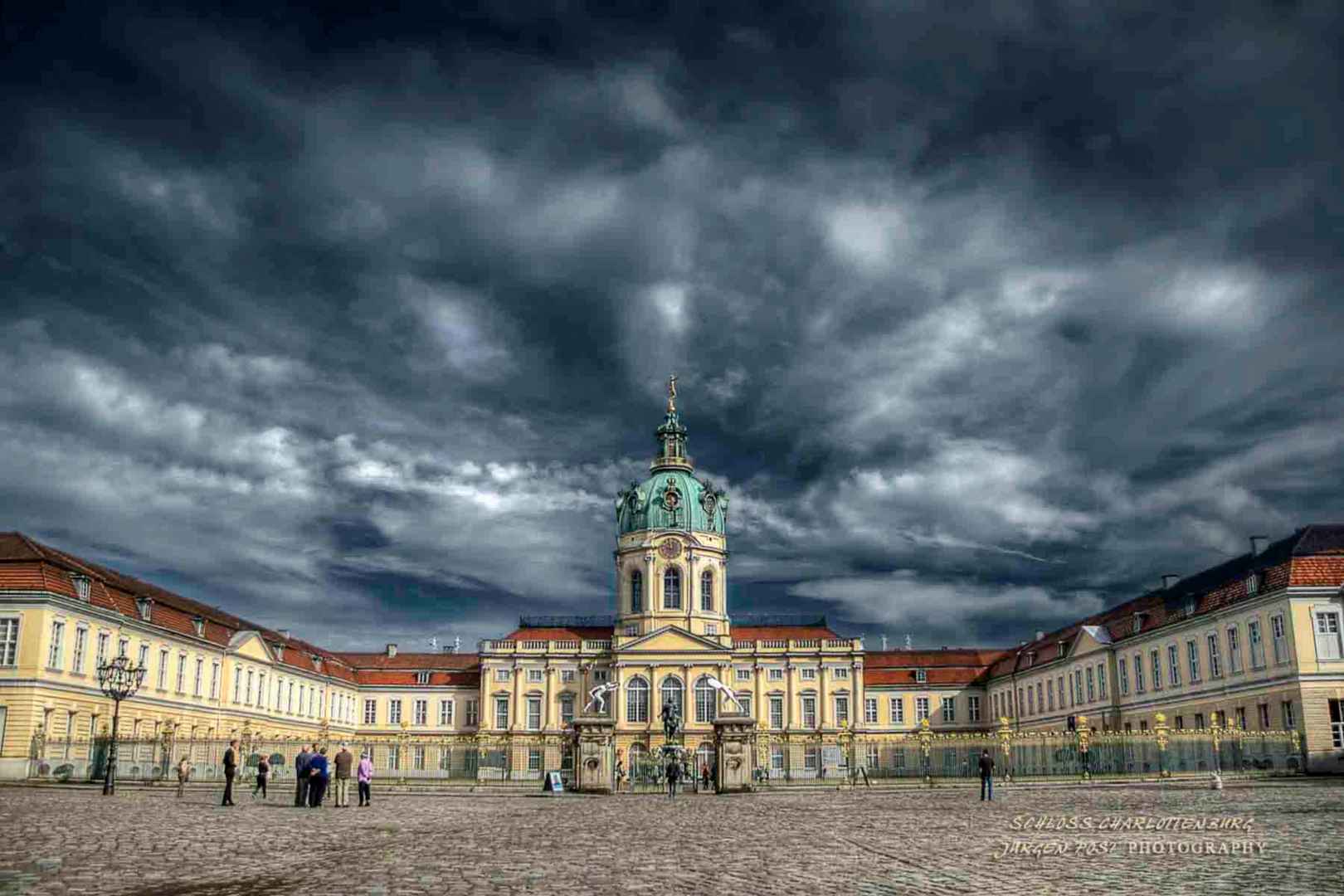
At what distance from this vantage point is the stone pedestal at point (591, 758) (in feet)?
139

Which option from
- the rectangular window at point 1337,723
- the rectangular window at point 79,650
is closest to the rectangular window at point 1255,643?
the rectangular window at point 1337,723

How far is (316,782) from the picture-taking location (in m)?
30.5

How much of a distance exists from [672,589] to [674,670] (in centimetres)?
678

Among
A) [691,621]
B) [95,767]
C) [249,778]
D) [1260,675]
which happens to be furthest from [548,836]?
[691,621]

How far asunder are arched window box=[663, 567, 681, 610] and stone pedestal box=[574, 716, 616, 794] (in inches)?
1879

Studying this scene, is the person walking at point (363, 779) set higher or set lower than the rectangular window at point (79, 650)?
lower

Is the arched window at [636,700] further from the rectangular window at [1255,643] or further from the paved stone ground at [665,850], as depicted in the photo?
the paved stone ground at [665,850]

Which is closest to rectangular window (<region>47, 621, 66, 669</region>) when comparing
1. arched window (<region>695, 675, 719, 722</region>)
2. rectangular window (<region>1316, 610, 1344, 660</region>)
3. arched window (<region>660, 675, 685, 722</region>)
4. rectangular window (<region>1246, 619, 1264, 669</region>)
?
arched window (<region>660, 675, 685, 722</region>)

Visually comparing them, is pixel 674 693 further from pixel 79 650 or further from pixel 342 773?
pixel 342 773

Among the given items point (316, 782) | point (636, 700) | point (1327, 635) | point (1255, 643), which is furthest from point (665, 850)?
point (636, 700)

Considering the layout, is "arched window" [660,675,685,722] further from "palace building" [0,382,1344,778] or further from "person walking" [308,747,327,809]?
"person walking" [308,747,327,809]

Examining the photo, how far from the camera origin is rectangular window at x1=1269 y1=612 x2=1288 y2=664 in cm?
5184

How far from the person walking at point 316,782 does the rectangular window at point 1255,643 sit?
144 feet

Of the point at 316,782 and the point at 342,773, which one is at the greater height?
the point at 342,773
